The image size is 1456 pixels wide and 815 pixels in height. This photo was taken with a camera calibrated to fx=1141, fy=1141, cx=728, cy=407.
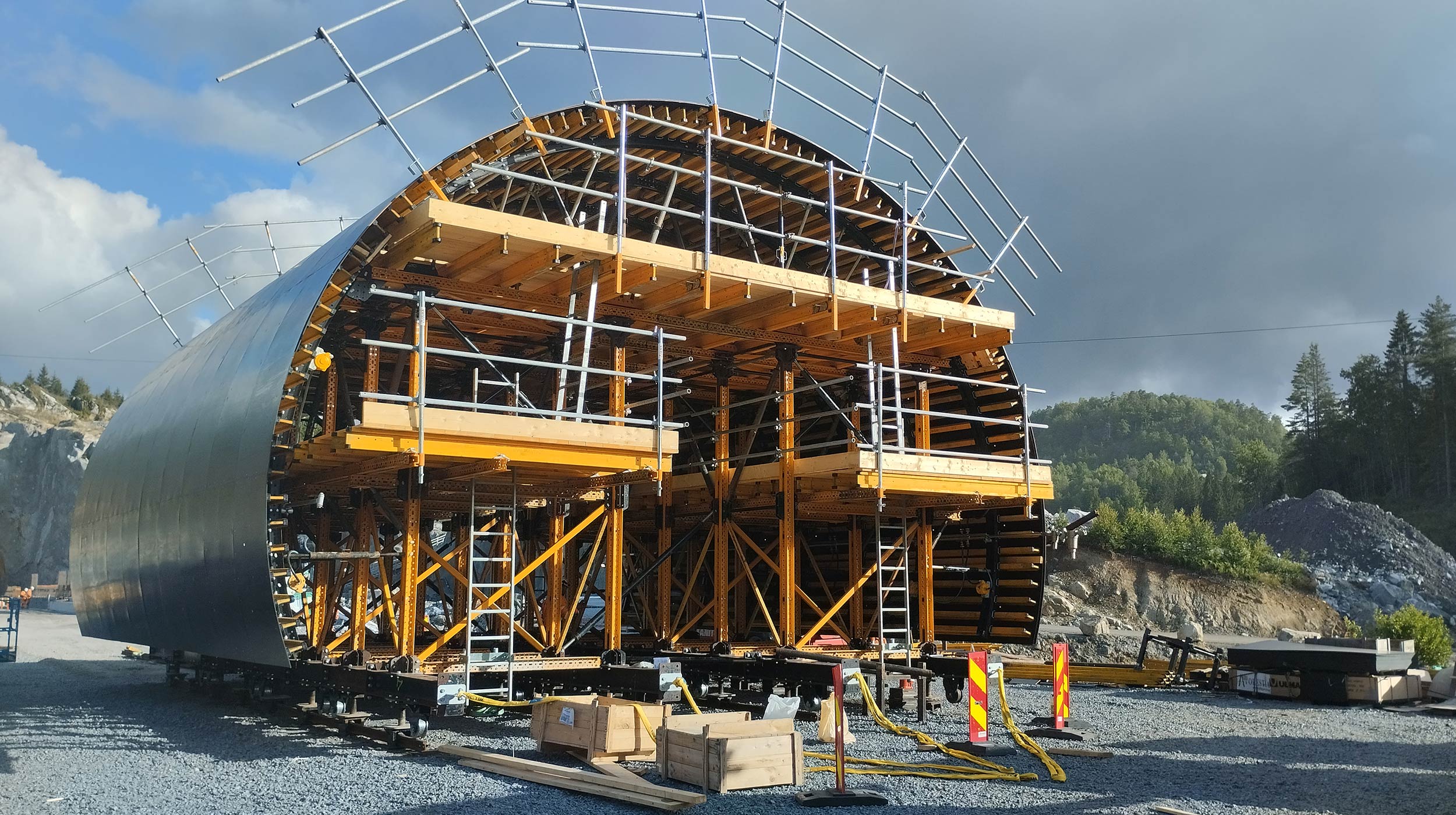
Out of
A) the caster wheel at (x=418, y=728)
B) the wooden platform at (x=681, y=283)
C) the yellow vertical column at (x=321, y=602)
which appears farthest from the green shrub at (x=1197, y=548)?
the caster wheel at (x=418, y=728)

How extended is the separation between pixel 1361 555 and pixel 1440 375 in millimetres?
37850

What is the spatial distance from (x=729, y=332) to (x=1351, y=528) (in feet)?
122

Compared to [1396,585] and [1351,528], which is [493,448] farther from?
[1351,528]

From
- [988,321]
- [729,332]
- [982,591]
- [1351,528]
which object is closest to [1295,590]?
[1351,528]

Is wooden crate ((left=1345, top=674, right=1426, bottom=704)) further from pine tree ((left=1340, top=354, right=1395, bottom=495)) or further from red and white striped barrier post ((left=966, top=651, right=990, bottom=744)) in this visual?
pine tree ((left=1340, top=354, right=1395, bottom=495))

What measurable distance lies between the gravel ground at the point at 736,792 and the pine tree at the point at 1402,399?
6598 cm

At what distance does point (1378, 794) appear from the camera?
963cm

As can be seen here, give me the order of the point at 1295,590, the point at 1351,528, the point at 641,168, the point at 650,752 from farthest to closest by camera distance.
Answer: the point at 1351,528
the point at 1295,590
the point at 641,168
the point at 650,752

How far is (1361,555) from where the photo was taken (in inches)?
1676

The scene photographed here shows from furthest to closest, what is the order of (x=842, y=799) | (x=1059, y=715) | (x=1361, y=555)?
(x=1361, y=555), (x=1059, y=715), (x=842, y=799)

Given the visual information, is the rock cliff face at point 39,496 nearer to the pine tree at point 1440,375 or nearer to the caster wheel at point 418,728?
the caster wheel at point 418,728

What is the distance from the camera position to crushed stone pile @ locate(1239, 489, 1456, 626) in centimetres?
3912

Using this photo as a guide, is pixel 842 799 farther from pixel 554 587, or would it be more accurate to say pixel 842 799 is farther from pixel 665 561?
pixel 665 561

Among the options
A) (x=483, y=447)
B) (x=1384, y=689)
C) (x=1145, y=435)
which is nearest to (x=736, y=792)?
(x=483, y=447)
